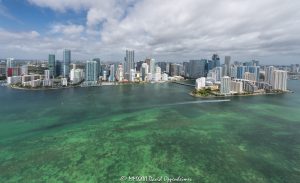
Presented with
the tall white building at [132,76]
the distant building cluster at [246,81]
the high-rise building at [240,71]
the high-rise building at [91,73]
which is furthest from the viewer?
the tall white building at [132,76]

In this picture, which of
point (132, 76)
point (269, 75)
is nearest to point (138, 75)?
point (132, 76)

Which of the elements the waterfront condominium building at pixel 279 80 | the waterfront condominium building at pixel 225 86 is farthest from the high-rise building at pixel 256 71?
the waterfront condominium building at pixel 225 86

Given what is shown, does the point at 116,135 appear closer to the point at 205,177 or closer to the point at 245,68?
the point at 205,177

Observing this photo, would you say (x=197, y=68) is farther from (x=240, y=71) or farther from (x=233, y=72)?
(x=240, y=71)

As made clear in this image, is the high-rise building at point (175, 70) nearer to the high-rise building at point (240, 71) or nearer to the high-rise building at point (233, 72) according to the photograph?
the high-rise building at point (233, 72)

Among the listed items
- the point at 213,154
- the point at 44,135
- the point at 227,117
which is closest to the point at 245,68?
the point at 227,117

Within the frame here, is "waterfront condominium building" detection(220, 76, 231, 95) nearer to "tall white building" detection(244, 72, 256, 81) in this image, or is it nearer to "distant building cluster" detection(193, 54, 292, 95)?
"distant building cluster" detection(193, 54, 292, 95)

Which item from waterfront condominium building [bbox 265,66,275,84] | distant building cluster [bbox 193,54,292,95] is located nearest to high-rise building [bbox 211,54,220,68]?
distant building cluster [bbox 193,54,292,95]
